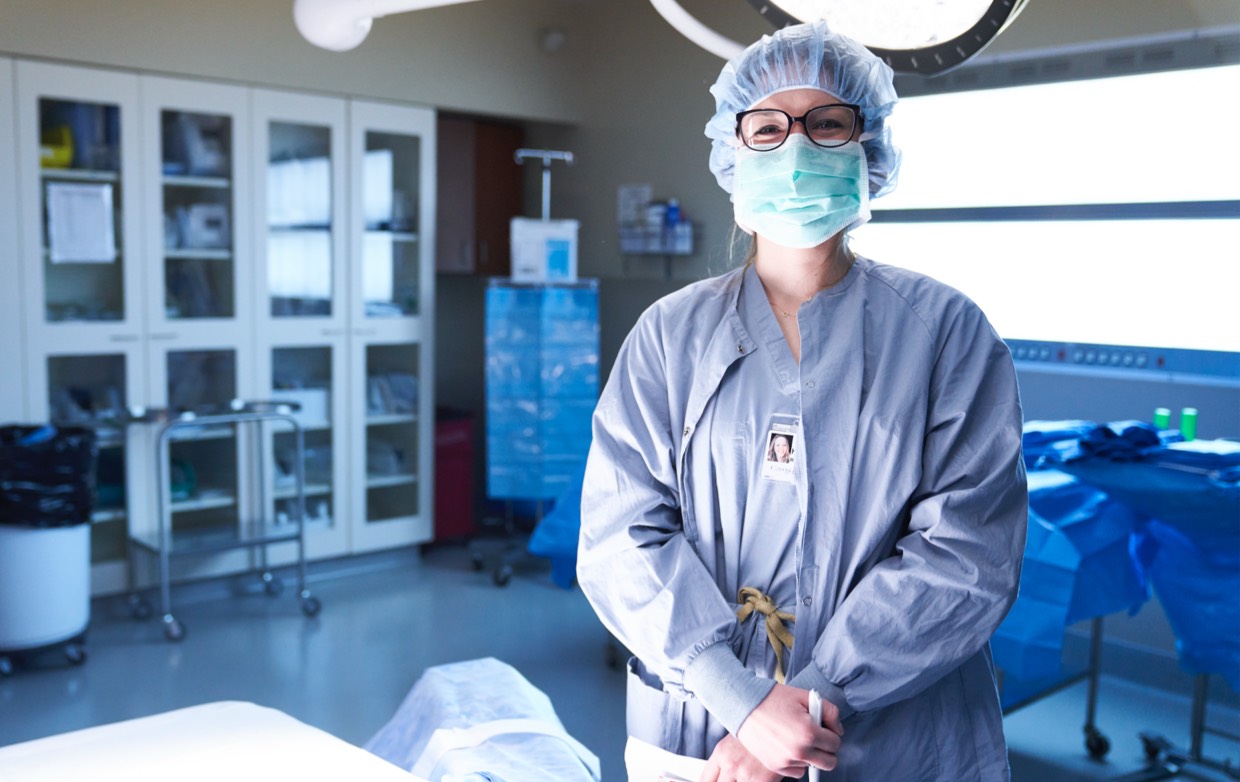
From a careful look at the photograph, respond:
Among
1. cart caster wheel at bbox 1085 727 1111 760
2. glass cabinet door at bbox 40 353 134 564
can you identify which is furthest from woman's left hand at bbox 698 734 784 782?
glass cabinet door at bbox 40 353 134 564

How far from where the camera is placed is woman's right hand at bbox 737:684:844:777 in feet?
3.92

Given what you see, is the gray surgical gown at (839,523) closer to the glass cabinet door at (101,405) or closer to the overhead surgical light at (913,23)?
the overhead surgical light at (913,23)

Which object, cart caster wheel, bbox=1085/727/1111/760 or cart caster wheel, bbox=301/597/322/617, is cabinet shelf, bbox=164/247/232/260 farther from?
cart caster wheel, bbox=1085/727/1111/760

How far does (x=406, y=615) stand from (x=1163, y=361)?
2.96 metres

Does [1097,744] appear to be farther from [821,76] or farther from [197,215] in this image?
[197,215]

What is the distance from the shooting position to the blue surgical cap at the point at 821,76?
4.54ft

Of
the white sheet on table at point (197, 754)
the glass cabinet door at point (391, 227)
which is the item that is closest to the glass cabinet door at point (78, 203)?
the glass cabinet door at point (391, 227)

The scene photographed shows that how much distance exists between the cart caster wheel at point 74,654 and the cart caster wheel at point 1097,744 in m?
3.30

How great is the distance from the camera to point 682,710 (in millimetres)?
1375

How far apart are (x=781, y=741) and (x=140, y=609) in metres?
3.69

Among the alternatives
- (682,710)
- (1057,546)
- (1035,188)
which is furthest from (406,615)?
(682,710)

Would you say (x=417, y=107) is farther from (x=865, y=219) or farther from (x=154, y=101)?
(x=865, y=219)

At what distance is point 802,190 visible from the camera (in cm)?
138

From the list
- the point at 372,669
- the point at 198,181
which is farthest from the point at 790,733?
the point at 198,181
